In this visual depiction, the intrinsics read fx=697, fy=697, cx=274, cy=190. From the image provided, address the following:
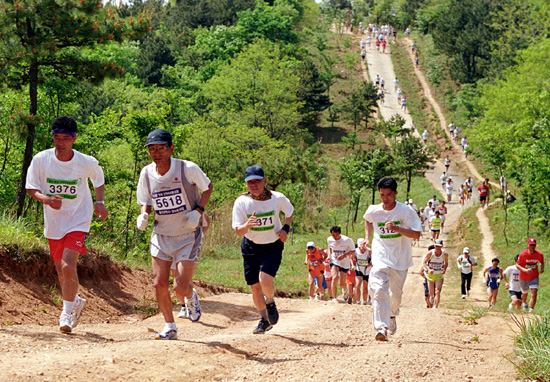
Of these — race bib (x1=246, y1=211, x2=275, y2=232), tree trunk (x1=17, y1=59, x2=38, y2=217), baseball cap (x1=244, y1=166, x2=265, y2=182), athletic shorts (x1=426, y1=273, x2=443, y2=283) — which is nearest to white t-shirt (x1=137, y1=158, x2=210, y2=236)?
baseball cap (x1=244, y1=166, x2=265, y2=182)

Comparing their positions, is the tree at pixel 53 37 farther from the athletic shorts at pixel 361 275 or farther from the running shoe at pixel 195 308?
the running shoe at pixel 195 308

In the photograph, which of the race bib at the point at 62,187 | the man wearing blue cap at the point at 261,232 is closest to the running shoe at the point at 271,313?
the man wearing blue cap at the point at 261,232

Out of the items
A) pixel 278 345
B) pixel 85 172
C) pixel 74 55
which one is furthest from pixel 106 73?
pixel 278 345

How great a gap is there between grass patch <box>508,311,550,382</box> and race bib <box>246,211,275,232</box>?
321 centimetres

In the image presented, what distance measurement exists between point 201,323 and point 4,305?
295 centimetres

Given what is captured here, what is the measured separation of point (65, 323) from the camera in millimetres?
7918

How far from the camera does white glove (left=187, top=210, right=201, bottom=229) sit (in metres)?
7.56

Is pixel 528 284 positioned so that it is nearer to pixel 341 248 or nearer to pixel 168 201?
pixel 341 248

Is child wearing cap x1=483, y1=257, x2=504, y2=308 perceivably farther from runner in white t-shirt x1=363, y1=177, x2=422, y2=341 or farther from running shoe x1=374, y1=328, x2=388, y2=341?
running shoe x1=374, y1=328, x2=388, y2=341

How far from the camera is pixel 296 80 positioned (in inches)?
2527

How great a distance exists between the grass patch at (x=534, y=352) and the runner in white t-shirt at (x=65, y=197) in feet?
15.7

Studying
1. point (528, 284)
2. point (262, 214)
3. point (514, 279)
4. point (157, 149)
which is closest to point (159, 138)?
point (157, 149)

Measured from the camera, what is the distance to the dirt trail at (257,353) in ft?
20.2

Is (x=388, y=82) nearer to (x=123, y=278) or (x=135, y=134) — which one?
(x=135, y=134)
